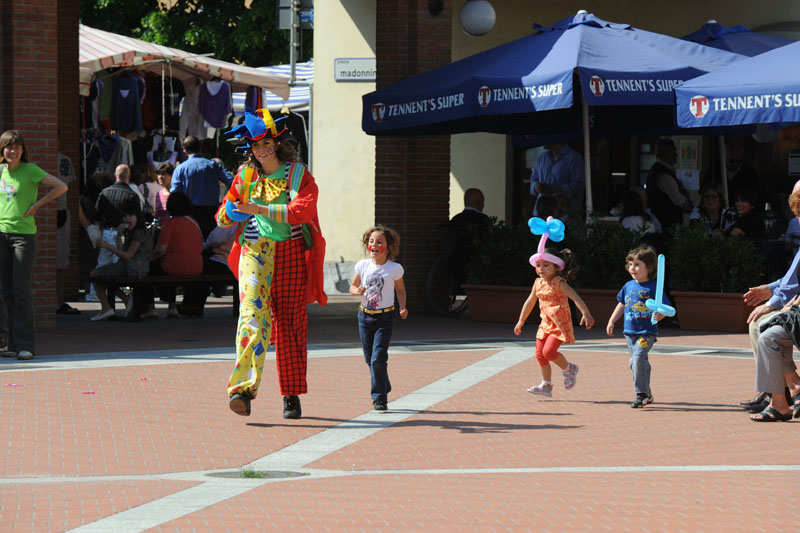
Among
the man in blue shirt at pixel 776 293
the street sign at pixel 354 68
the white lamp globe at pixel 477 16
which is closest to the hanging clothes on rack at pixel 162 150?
the street sign at pixel 354 68

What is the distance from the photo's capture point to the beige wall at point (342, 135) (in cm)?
2102

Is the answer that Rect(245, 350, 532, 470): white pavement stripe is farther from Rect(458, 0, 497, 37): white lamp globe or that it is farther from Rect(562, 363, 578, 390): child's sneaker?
Rect(458, 0, 497, 37): white lamp globe

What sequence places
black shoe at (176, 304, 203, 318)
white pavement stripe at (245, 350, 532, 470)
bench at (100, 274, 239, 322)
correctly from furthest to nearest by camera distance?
1. black shoe at (176, 304, 203, 318)
2. bench at (100, 274, 239, 322)
3. white pavement stripe at (245, 350, 532, 470)

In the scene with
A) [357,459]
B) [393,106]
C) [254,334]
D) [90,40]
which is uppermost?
[90,40]

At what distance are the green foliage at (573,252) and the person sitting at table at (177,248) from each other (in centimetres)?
301

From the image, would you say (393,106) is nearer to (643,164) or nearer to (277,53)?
(643,164)

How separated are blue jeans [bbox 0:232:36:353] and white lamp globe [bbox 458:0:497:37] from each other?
7.54m

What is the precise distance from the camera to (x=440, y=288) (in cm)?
1641

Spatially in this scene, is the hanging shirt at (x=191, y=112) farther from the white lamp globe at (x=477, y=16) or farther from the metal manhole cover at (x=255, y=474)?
the metal manhole cover at (x=255, y=474)

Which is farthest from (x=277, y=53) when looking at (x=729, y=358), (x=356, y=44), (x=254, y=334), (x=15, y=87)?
(x=254, y=334)

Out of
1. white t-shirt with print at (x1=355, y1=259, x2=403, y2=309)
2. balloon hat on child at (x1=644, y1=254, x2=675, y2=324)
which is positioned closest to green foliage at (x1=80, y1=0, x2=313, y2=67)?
white t-shirt with print at (x1=355, y1=259, x2=403, y2=309)

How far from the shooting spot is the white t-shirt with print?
9.19 metres

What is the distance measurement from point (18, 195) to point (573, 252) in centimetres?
609

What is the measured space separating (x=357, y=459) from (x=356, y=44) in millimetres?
14037
